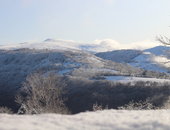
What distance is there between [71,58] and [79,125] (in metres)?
166

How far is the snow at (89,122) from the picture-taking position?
8.47 m

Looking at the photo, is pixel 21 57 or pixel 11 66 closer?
pixel 11 66

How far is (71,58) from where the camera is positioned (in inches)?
6860

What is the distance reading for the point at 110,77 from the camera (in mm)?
124000

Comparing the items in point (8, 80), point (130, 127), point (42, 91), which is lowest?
point (8, 80)

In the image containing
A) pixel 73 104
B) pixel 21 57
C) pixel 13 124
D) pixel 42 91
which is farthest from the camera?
pixel 21 57

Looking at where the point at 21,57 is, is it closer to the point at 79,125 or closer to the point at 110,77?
the point at 110,77

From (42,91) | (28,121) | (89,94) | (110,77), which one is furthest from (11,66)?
(28,121)

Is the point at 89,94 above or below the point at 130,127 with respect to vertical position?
below

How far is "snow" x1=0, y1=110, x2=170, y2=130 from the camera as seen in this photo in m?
8.47

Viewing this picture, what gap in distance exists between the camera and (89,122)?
29.7ft

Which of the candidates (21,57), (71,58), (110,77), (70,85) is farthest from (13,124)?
(21,57)

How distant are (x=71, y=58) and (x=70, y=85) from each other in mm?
67325

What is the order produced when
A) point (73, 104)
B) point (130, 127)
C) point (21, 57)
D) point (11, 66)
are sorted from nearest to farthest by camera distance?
point (130, 127) → point (73, 104) → point (11, 66) → point (21, 57)
